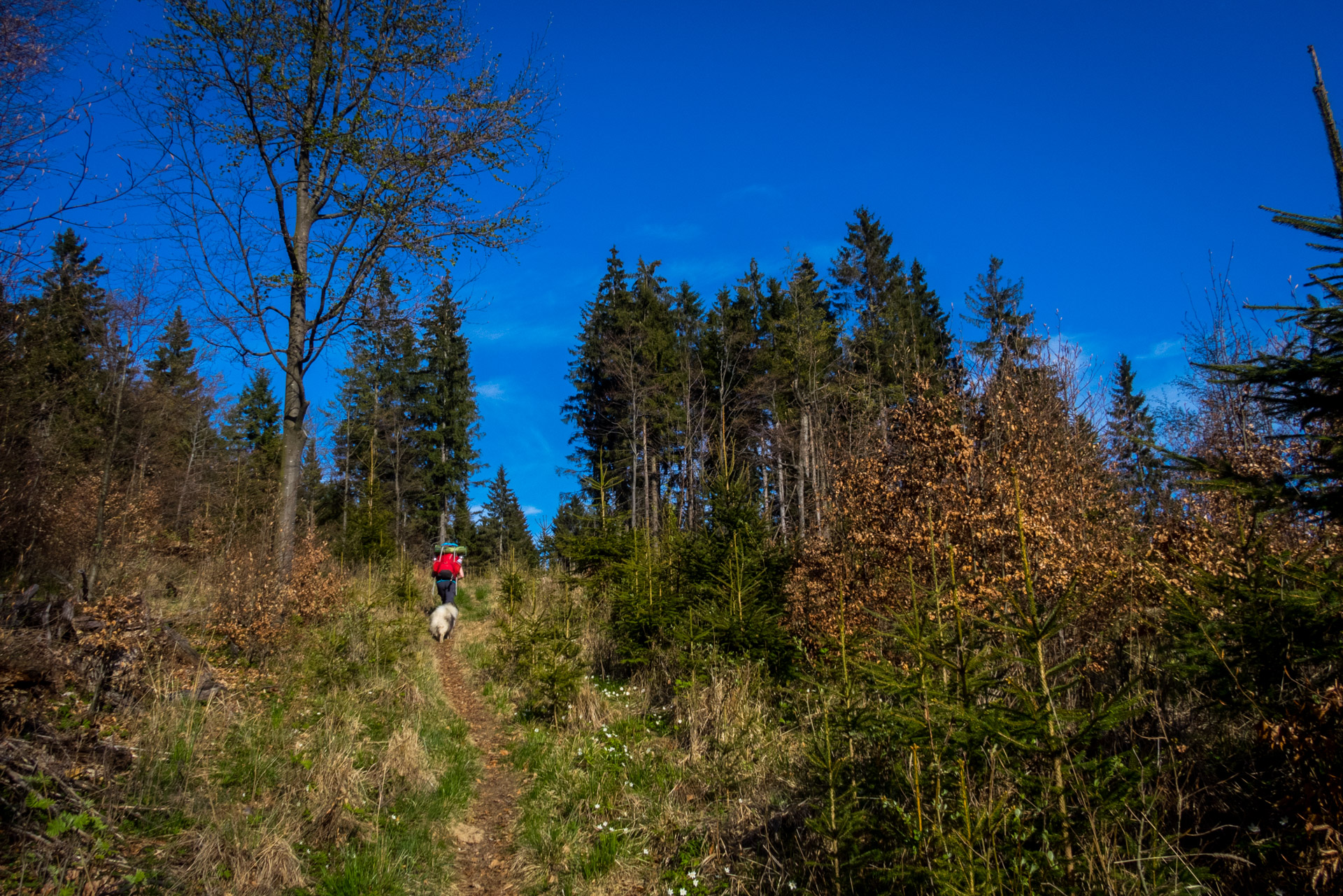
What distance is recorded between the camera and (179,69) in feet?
30.5

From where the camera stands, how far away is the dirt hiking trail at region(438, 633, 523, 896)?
4.52m

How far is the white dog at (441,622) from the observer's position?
42.5 ft

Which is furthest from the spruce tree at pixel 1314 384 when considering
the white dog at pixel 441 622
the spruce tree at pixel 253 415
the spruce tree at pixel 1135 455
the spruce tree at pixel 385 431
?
the spruce tree at pixel 253 415

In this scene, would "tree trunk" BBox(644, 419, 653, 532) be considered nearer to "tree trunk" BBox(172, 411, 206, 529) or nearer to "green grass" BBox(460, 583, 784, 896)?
"tree trunk" BBox(172, 411, 206, 529)

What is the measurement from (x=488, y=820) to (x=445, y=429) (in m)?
29.4

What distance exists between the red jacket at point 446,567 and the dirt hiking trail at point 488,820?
17.6 feet

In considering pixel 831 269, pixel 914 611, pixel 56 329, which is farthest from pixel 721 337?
pixel 914 611

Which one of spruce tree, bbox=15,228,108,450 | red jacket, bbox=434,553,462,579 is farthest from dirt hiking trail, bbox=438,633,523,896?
spruce tree, bbox=15,228,108,450

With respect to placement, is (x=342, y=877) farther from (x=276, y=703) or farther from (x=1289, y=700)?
(x=1289, y=700)

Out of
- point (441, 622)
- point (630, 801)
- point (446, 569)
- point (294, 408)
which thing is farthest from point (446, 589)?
point (630, 801)

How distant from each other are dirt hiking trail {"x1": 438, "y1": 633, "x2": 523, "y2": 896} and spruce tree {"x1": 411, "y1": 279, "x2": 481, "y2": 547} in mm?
25247

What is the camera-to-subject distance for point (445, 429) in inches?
1284

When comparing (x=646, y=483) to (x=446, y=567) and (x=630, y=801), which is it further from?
(x=630, y=801)

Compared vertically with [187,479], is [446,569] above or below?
below
